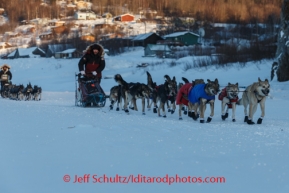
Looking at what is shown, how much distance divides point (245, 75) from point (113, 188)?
16.1 metres

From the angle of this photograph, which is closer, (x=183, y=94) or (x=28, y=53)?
(x=183, y=94)

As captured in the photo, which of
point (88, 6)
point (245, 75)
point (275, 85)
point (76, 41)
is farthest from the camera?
point (88, 6)

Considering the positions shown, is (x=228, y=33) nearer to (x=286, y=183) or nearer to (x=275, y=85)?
(x=275, y=85)

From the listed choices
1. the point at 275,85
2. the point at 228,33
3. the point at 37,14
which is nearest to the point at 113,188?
the point at 275,85

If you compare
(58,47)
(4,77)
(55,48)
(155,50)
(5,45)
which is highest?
(4,77)

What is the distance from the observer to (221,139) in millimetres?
4527

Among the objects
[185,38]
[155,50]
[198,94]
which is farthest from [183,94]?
[185,38]

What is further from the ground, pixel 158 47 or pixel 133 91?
pixel 133 91

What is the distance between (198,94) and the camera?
6.76 m

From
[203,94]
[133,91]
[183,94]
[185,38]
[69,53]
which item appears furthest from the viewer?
[185,38]

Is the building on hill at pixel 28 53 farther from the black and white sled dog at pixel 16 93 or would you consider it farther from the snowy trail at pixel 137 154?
the snowy trail at pixel 137 154

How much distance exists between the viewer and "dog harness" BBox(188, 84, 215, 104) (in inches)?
265

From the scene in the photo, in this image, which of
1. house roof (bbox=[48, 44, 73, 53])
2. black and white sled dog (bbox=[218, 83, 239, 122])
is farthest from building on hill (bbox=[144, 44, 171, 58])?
black and white sled dog (bbox=[218, 83, 239, 122])

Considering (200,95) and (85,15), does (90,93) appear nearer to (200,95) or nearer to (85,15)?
(200,95)
